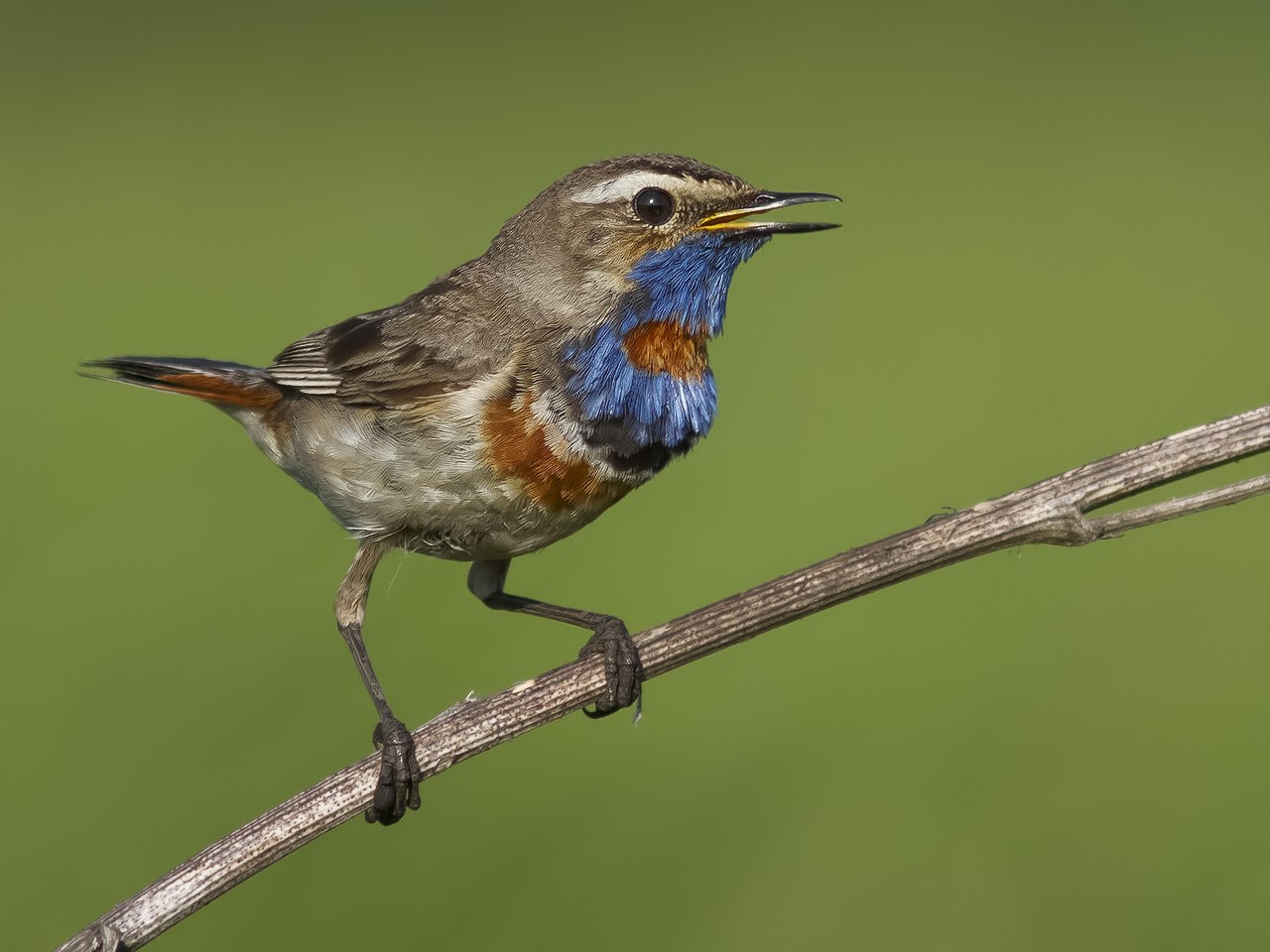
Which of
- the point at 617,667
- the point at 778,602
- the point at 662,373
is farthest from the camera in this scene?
the point at 662,373

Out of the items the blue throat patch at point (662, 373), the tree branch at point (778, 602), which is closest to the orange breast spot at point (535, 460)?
the blue throat patch at point (662, 373)

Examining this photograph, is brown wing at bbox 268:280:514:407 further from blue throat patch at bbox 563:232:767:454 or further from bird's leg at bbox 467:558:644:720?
bird's leg at bbox 467:558:644:720

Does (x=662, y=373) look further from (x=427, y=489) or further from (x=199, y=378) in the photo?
(x=199, y=378)

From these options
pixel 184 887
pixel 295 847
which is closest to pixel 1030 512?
pixel 295 847

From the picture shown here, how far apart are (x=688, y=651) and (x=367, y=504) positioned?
132 centimetres

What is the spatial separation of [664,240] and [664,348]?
351 mm

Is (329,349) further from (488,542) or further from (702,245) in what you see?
(702,245)

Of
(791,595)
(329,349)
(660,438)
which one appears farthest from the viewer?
(329,349)

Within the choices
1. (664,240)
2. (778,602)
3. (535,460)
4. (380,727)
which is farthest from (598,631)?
(664,240)

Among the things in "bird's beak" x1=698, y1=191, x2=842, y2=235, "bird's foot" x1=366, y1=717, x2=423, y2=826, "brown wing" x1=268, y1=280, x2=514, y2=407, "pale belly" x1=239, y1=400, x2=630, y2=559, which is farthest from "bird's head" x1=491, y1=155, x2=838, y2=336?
"bird's foot" x1=366, y1=717, x2=423, y2=826

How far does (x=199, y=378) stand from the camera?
4879mm

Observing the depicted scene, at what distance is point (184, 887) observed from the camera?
3398 mm

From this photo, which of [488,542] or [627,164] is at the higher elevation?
[627,164]

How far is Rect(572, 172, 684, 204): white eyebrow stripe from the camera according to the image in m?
4.31
